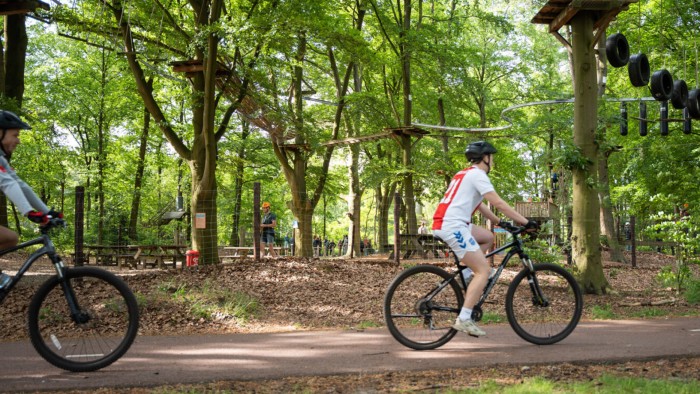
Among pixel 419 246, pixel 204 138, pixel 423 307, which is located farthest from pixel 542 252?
pixel 423 307


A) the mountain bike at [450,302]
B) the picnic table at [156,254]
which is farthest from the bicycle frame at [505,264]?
the picnic table at [156,254]

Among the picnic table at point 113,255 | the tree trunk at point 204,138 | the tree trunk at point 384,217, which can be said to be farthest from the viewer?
the tree trunk at point 384,217

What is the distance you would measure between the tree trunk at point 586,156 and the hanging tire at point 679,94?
2.85 metres

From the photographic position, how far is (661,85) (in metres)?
12.6

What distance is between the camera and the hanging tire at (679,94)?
13.0 m

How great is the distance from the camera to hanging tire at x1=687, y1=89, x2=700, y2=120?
514 inches

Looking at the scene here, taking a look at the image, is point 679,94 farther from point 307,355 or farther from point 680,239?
point 307,355

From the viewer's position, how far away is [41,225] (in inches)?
182

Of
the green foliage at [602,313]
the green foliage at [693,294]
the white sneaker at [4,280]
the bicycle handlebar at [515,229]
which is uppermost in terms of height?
the bicycle handlebar at [515,229]

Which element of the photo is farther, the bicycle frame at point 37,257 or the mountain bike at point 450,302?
the mountain bike at point 450,302

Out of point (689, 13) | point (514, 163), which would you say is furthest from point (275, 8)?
point (514, 163)

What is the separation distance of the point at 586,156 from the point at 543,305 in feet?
19.2

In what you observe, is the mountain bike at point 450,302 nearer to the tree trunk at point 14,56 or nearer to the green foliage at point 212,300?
the green foliage at point 212,300

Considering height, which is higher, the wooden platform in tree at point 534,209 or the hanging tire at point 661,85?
the hanging tire at point 661,85
